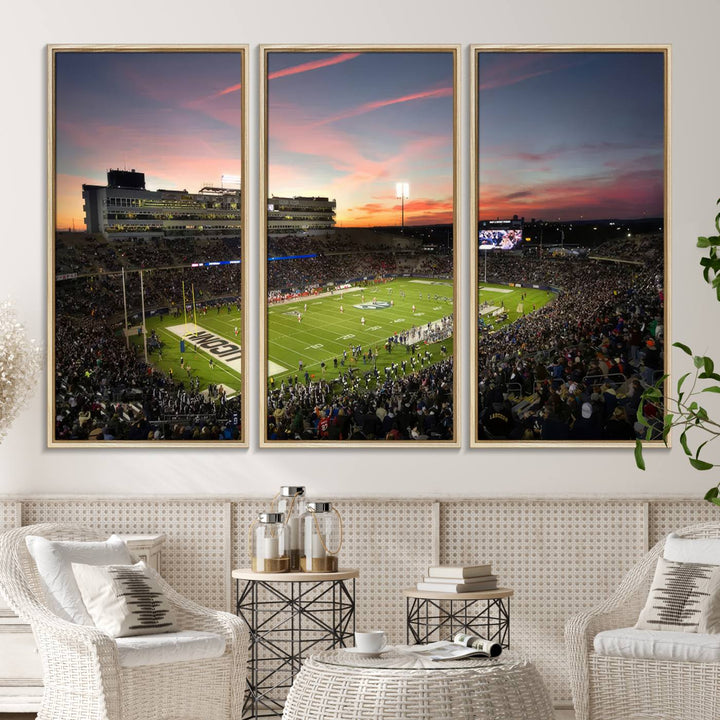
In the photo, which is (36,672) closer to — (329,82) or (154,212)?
(154,212)

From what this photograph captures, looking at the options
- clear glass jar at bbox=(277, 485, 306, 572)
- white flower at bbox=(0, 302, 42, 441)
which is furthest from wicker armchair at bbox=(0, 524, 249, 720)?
white flower at bbox=(0, 302, 42, 441)

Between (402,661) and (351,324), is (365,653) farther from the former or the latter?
(351,324)

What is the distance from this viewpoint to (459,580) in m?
4.04

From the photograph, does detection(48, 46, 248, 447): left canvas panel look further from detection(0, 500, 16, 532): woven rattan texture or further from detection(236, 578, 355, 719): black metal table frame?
detection(236, 578, 355, 719): black metal table frame

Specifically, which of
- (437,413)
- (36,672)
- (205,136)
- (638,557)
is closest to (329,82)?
(205,136)

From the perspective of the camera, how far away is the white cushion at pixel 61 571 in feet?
12.8

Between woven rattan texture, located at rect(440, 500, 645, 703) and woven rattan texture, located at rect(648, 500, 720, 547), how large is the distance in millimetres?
69

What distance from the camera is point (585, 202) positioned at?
4.88m

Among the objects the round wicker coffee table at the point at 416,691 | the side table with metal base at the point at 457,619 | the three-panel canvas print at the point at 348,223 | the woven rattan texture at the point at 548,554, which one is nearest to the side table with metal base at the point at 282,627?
the side table with metal base at the point at 457,619

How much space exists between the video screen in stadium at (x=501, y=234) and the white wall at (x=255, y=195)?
0.36 ft

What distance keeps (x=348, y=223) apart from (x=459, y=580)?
6.20 ft

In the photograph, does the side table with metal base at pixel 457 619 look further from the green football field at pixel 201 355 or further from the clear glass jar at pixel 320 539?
the green football field at pixel 201 355

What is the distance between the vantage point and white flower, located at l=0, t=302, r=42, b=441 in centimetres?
441

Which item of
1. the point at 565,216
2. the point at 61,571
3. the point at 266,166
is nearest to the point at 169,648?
the point at 61,571
